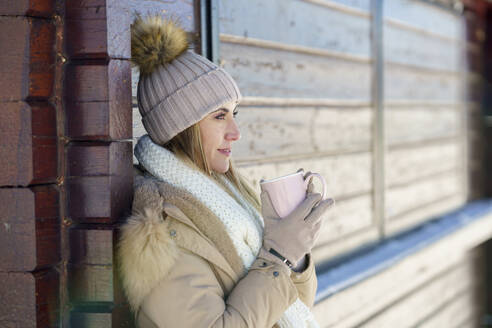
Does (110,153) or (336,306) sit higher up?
(110,153)

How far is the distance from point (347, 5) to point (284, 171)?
1.23 meters

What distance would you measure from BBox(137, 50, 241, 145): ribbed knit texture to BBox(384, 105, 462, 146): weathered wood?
246 cm


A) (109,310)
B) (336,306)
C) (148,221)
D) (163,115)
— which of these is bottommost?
(336,306)

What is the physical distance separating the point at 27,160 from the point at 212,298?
57cm

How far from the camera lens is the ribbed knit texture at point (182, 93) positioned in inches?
65.9

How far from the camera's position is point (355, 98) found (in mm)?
3602

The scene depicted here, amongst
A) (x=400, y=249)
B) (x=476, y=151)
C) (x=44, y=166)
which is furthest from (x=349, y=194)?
(x=476, y=151)

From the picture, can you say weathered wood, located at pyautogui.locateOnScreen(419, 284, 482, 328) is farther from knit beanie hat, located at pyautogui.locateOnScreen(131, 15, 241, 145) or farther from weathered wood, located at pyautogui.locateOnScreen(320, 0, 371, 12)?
knit beanie hat, located at pyautogui.locateOnScreen(131, 15, 241, 145)

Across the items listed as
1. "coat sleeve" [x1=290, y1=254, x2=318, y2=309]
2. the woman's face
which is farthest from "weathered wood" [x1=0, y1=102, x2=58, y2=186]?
"coat sleeve" [x1=290, y1=254, x2=318, y2=309]

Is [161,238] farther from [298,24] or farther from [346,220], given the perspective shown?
[346,220]

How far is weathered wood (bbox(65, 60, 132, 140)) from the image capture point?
59.4 inches

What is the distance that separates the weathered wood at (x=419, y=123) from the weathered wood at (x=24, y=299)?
294 centimetres

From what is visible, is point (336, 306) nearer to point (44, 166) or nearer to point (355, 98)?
point (355, 98)

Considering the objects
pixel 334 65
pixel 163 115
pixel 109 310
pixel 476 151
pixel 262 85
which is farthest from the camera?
pixel 476 151
